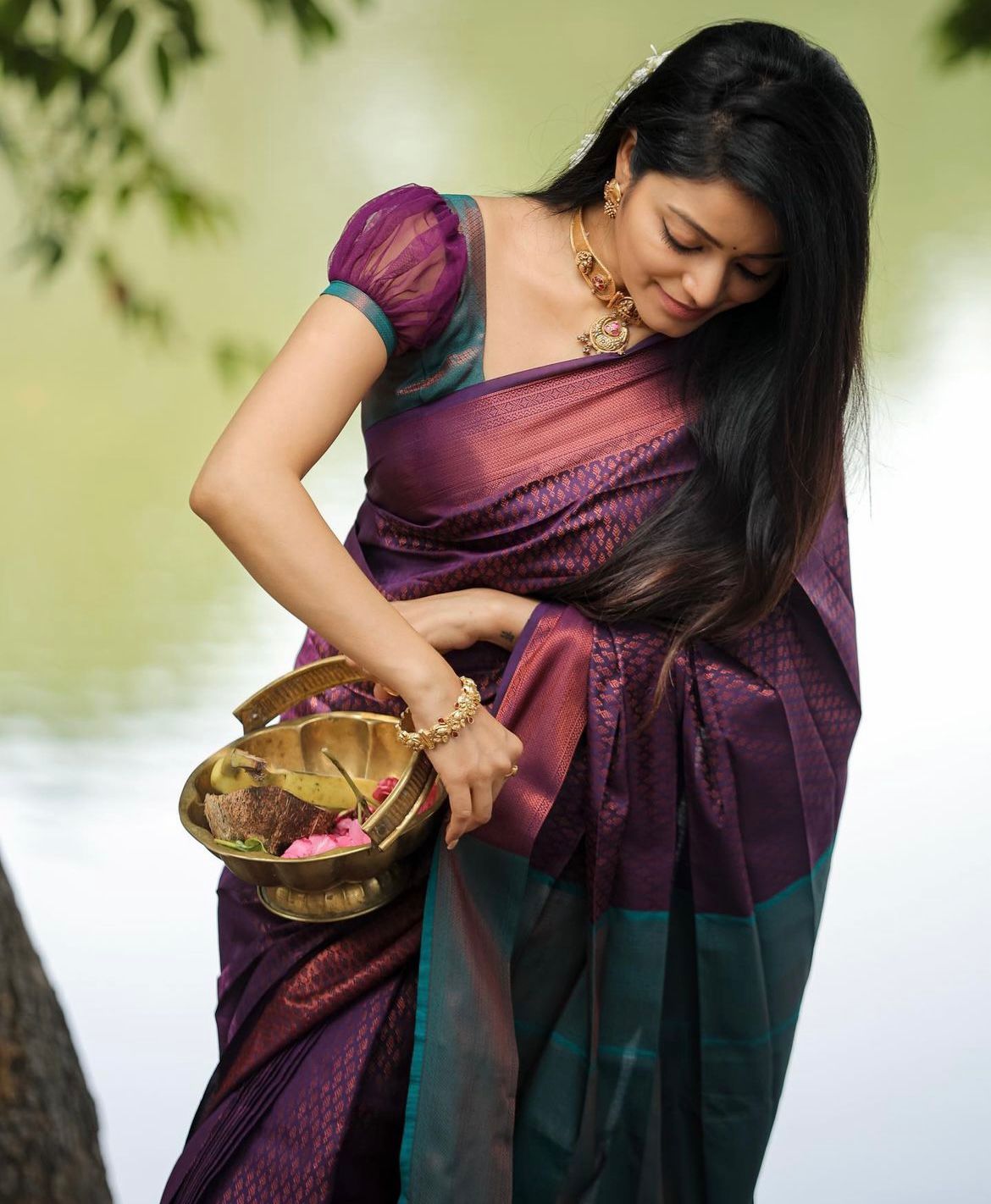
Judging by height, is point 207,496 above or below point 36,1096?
above

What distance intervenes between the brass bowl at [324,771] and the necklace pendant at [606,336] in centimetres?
40

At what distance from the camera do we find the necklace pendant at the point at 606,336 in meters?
1.42

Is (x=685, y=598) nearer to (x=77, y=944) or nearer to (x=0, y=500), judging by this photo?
(x=77, y=944)

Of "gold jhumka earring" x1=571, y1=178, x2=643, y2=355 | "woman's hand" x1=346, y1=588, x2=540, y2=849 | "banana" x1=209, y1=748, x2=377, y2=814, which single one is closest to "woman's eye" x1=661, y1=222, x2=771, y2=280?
"gold jhumka earring" x1=571, y1=178, x2=643, y2=355

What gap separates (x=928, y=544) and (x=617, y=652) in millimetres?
2588

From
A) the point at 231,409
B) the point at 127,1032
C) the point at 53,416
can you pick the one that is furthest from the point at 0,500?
the point at 127,1032

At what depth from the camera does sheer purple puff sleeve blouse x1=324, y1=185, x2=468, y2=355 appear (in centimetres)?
125

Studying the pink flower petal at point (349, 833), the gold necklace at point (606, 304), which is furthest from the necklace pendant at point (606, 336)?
the pink flower petal at point (349, 833)

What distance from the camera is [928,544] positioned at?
12.3 ft

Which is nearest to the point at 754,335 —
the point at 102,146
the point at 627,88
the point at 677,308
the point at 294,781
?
the point at 677,308

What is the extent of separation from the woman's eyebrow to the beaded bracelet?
44 cm

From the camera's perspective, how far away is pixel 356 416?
151 inches

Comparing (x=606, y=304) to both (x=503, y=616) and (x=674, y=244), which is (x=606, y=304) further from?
(x=503, y=616)

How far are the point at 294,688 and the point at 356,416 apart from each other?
2.60 meters
